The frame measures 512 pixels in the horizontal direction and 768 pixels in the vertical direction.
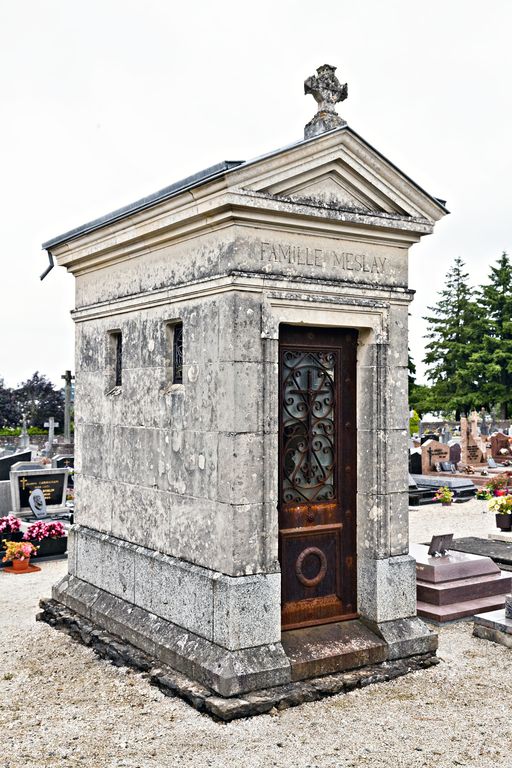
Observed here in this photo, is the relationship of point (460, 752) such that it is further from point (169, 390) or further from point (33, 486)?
point (33, 486)

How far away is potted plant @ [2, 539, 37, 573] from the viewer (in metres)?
9.88

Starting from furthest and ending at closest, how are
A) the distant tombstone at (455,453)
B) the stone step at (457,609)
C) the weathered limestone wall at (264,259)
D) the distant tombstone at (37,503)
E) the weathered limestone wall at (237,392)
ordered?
the distant tombstone at (455,453), the distant tombstone at (37,503), the stone step at (457,609), the weathered limestone wall at (264,259), the weathered limestone wall at (237,392)

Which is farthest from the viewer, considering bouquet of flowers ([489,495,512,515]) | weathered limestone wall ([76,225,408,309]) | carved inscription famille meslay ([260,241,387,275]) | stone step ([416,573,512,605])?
bouquet of flowers ([489,495,512,515])

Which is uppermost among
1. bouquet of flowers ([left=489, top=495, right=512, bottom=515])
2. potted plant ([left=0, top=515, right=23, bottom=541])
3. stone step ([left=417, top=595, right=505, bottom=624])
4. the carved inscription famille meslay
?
the carved inscription famille meslay

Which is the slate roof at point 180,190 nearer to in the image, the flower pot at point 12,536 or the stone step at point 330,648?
the stone step at point 330,648

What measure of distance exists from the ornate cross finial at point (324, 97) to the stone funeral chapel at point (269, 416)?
13 millimetres

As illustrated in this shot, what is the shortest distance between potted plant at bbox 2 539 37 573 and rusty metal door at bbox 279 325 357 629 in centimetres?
545

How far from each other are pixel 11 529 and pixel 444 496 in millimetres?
9759

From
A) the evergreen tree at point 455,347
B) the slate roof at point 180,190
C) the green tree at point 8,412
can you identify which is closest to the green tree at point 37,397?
the green tree at point 8,412

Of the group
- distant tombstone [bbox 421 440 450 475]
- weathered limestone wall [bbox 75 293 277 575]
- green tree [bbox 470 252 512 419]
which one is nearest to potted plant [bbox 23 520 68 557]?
weathered limestone wall [bbox 75 293 277 575]

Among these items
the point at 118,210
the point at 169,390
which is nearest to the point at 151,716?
the point at 169,390

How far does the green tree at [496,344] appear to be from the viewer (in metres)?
47.0

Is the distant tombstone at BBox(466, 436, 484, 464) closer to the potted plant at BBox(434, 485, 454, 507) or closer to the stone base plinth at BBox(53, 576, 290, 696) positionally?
the potted plant at BBox(434, 485, 454, 507)

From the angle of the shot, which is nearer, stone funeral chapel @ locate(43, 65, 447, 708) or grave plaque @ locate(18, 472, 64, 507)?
stone funeral chapel @ locate(43, 65, 447, 708)
